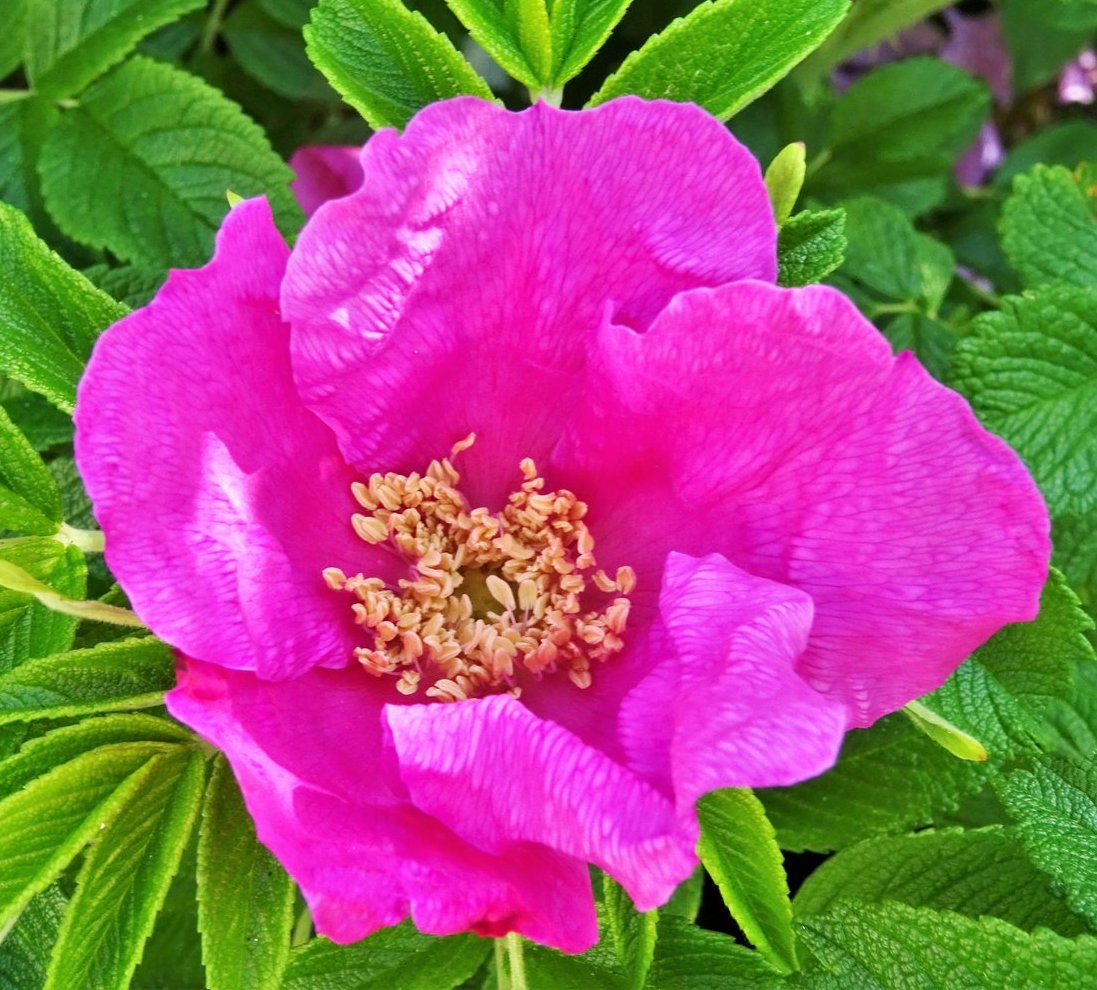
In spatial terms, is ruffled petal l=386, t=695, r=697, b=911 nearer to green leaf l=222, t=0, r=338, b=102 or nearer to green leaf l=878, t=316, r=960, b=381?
green leaf l=878, t=316, r=960, b=381

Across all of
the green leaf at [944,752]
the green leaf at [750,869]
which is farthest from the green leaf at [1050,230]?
the green leaf at [750,869]

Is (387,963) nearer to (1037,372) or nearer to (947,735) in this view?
(947,735)

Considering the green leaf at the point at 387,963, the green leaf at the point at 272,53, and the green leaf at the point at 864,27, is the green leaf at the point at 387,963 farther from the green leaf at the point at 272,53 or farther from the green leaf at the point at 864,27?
the green leaf at the point at 864,27

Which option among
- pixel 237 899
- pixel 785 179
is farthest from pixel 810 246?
pixel 237 899

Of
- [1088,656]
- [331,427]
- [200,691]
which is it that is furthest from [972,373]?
[200,691]

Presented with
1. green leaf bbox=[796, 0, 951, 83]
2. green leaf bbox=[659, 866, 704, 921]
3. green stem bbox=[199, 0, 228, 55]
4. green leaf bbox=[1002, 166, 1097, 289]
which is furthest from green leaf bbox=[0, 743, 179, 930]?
green leaf bbox=[796, 0, 951, 83]
